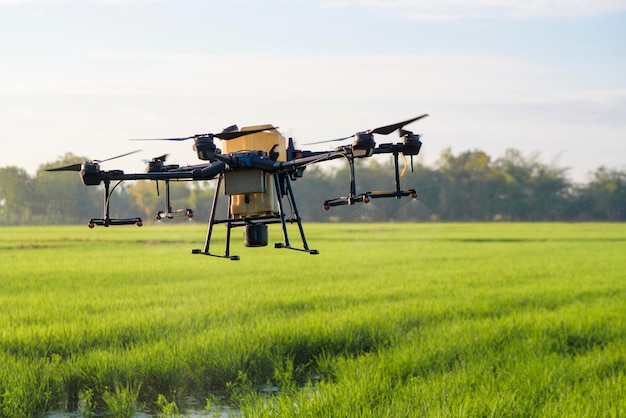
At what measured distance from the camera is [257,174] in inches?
109

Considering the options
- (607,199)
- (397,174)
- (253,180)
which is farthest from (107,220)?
(607,199)

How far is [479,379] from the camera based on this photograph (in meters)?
11.0

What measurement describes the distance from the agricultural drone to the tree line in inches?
2.6

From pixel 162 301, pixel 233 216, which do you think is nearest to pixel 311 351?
pixel 162 301

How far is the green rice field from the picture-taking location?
32.7ft

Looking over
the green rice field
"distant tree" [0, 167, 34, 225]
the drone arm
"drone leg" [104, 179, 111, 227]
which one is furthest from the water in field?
the drone arm

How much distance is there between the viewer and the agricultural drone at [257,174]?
2.65 meters

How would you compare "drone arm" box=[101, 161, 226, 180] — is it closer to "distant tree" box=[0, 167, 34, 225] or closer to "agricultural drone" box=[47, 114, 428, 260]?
"agricultural drone" box=[47, 114, 428, 260]

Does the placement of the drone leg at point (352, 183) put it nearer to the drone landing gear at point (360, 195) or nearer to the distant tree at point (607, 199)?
the drone landing gear at point (360, 195)

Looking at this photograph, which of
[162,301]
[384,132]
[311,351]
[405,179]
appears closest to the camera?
[384,132]

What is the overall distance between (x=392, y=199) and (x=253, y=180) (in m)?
0.51

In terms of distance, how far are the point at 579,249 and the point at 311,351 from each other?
31343mm

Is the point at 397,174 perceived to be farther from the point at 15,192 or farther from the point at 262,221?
the point at 15,192

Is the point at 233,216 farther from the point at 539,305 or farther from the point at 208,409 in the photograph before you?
the point at 539,305
